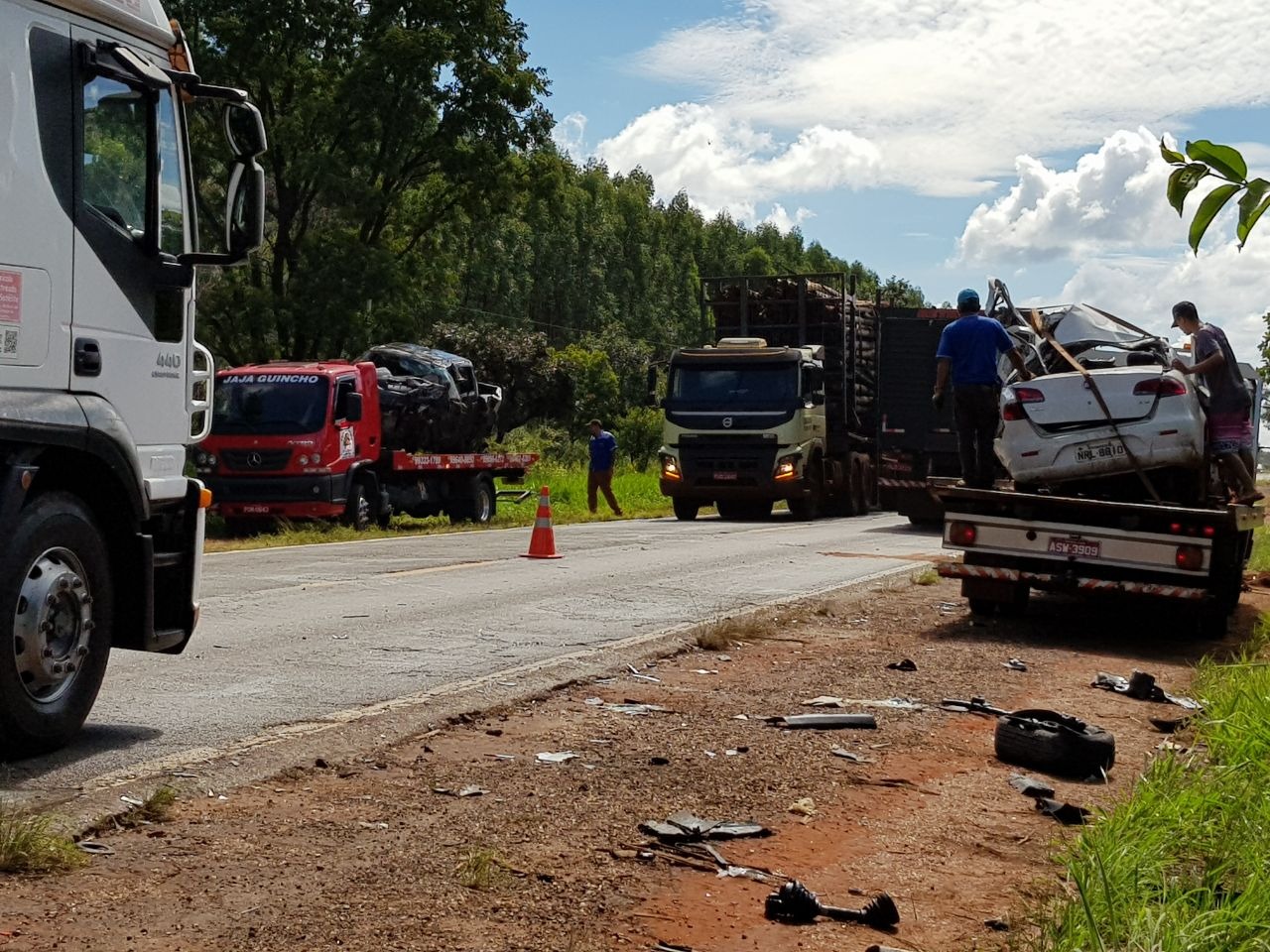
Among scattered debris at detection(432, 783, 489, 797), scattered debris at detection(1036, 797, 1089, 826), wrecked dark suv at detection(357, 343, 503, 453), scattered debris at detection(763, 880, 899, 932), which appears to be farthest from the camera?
wrecked dark suv at detection(357, 343, 503, 453)

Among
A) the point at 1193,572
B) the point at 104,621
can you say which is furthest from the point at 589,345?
the point at 104,621

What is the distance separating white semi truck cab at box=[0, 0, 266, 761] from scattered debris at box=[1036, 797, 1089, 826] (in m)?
3.78

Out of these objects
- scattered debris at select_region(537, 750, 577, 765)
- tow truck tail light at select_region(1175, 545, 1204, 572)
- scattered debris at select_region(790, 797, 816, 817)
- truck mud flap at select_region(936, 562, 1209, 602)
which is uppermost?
tow truck tail light at select_region(1175, 545, 1204, 572)

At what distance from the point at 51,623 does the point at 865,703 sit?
423 centimetres

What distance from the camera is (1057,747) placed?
688cm

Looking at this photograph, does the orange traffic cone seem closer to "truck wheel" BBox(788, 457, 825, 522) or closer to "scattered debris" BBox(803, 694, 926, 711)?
"scattered debris" BBox(803, 694, 926, 711)

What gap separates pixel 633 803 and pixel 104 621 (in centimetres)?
234

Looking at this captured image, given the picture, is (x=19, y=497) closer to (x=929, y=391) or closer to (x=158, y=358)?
(x=158, y=358)

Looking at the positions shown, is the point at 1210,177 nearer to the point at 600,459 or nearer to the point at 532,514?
the point at 600,459

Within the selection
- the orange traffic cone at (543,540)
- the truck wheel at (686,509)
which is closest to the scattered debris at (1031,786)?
the orange traffic cone at (543,540)

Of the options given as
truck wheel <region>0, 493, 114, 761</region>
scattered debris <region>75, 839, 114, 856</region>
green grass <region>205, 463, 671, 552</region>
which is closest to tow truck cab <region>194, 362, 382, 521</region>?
green grass <region>205, 463, 671, 552</region>

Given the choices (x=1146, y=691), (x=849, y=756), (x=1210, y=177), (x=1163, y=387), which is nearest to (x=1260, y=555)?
(x=1163, y=387)

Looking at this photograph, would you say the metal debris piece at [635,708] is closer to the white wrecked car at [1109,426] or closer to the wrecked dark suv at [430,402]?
the white wrecked car at [1109,426]

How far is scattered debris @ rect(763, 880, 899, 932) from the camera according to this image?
4488 mm
